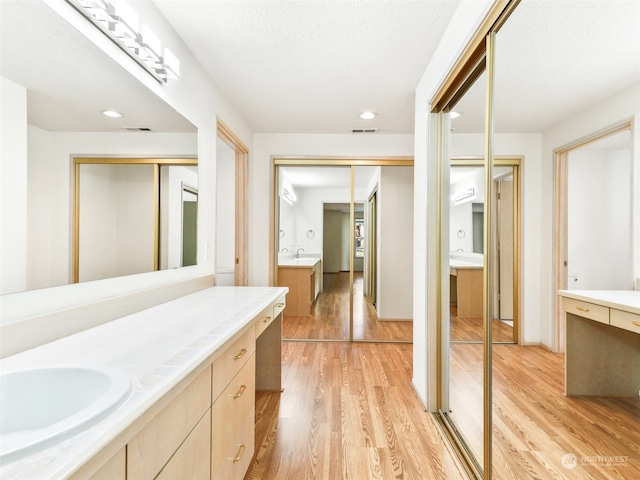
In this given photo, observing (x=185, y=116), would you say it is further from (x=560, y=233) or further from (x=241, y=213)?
(x=560, y=233)

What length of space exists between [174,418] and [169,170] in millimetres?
1375

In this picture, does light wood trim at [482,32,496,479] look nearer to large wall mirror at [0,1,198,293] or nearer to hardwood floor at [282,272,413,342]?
large wall mirror at [0,1,198,293]

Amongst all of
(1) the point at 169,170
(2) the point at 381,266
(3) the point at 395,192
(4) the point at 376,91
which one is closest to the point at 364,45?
(4) the point at 376,91

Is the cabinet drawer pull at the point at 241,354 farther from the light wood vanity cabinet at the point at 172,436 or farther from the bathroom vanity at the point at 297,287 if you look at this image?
the bathroom vanity at the point at 297,287

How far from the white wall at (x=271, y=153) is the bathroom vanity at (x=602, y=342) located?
3.10 meters

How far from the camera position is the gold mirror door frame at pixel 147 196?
128 centimetres

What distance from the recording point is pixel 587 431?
0.86 metres

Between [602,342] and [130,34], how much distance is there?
201 cm

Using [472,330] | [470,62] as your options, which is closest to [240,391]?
[472,330]

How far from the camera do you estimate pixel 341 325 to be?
4.54 m

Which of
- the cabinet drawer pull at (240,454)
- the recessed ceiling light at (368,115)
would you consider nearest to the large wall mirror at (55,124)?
the cabinet drawer pull at (240,454)

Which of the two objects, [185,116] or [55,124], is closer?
[55,124]

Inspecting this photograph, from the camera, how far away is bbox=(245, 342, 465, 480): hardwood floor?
1.67 meters

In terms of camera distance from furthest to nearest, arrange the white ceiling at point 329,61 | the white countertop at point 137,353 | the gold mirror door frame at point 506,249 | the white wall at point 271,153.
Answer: the white wall at point 271,153, the gold mirror door frame at point 506,249, the white ceiling at point 329,61, the white countertop at point 137,353
